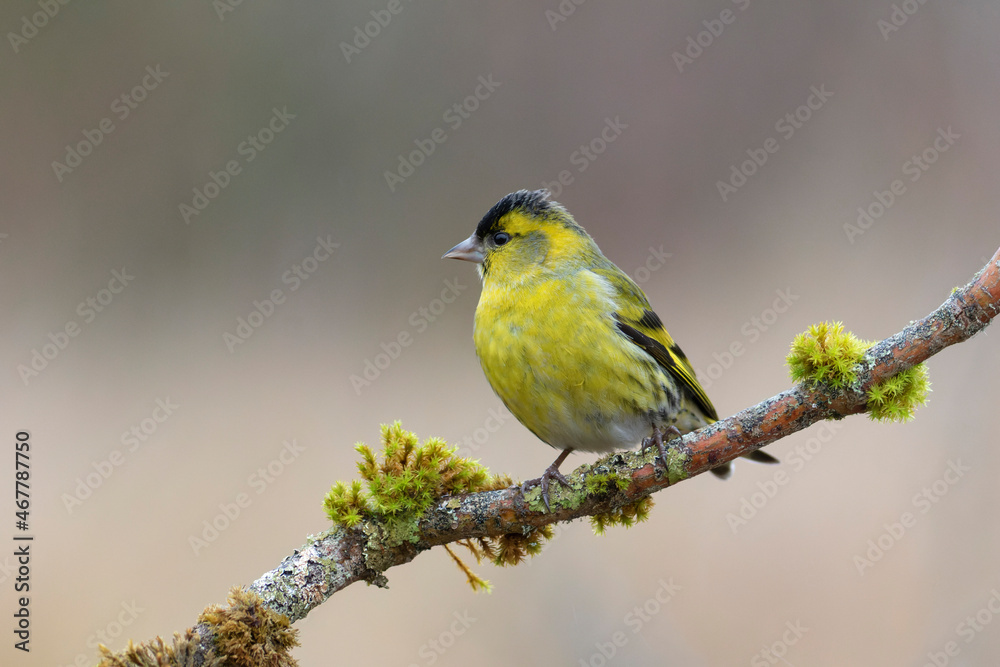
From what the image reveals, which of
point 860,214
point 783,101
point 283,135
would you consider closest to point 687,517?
point 860,214

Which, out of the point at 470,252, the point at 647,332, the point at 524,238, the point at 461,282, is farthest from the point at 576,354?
the point at 461,282

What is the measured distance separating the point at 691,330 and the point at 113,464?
539 centimetres

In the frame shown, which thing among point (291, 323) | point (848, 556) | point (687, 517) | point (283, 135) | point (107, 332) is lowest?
point (848, 556)

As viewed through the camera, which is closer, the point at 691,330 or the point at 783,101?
the point at 691,330

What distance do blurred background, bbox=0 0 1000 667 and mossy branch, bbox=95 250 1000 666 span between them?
108 inches

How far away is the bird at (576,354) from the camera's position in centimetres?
375

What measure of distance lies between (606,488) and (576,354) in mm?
823

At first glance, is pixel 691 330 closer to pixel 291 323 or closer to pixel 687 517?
pixel 687 517

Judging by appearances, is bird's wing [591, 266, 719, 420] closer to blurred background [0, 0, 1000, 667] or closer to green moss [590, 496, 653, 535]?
green moss [590, 496, 653, 535]

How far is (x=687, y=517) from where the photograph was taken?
20.6 ft

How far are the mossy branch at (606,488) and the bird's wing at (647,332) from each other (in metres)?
0.98

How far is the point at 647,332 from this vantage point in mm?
4156

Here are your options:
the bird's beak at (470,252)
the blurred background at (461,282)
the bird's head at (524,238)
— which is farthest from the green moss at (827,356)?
the blurred background at (461,282)

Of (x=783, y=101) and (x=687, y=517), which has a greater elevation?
(x=783, y=101)
